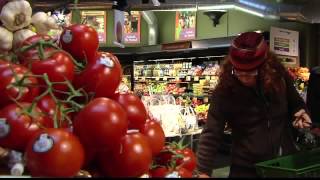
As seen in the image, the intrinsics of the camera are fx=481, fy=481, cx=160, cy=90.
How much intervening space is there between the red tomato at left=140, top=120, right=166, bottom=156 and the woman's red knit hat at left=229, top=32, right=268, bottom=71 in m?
1.35

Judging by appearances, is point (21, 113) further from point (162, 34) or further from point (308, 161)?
point (162, 34)

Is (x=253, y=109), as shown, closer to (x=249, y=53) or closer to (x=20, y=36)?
(x=249, y=53)

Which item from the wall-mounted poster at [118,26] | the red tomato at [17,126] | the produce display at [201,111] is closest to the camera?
the red tomato at [17,126]

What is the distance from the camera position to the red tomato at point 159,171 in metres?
1.44

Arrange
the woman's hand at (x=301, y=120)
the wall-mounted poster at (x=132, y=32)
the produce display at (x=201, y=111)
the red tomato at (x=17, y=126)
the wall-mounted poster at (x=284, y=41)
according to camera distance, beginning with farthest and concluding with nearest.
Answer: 1. the wall-mounted poster at (x=132, y=32)
2. the produce display at (x=201, y=111)
3. the wall-mounted poster at (x=284, y=41)
4. the woman's hand at (x=301, y=120)
5. the red tomato at (x=17, y=126)

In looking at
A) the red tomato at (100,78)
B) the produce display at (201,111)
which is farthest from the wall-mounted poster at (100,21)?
the red tomato at (100,78)

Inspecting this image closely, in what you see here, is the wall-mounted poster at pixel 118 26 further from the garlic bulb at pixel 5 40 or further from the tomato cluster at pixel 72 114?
the tomato cluster at pixel 72 114

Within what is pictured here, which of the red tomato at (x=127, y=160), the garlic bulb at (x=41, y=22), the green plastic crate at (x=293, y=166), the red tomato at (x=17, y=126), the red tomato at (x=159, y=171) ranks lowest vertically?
the green plastic crate at (x=293, y=166)

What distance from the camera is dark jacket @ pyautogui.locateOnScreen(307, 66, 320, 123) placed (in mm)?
4047

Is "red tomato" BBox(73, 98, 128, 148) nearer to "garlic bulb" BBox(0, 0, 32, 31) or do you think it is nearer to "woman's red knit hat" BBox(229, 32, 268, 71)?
"garlic bulb" BBox(0, 0, 32, 31)

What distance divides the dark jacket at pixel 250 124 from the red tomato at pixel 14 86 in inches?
70.2

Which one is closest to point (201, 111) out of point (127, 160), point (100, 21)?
point (100, 21)

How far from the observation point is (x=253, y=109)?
2.97 meters

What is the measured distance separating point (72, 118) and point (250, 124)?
1.78 meters
